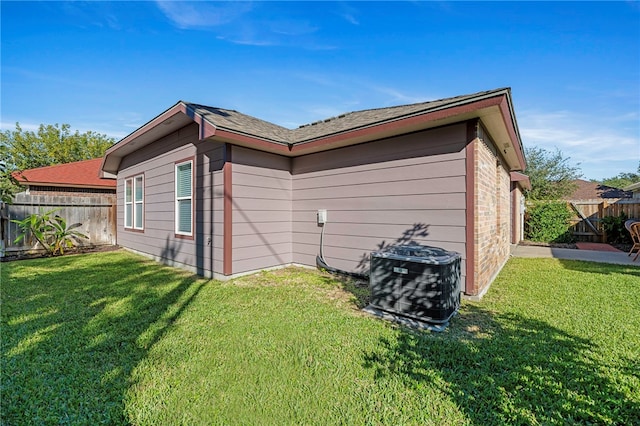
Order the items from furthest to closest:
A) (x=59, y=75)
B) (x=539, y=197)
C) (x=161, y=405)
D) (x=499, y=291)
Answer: (x=539, y=197), (x=59, y=75), (x=499, y=291), (x=161, y=405)

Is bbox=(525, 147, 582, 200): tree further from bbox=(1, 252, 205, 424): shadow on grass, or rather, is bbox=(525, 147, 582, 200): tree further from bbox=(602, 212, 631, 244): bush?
bbox=(1, 252, 205, 424): shadow on grass

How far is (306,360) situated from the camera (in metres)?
2.52

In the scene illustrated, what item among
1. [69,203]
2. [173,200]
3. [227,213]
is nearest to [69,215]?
[69,203]

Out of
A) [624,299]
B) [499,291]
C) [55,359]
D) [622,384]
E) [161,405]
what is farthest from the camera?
[499,291]

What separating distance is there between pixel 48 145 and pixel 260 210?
3147 centimetres

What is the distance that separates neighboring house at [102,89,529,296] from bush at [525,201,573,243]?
6280 mm

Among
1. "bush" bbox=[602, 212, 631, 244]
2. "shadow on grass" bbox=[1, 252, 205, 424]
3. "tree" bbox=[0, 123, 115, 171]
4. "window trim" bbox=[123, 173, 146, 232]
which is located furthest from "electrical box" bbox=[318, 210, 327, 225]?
"tree" bbox=[0, 123, 115, 171]

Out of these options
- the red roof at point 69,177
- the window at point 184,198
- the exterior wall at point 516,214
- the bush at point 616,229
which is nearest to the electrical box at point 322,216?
the window at point 184,198

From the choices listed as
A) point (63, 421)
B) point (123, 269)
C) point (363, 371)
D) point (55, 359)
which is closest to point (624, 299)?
point (363, 371)

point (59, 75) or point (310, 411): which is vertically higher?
point (59, 75)

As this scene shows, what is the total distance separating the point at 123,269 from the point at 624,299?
361 inches

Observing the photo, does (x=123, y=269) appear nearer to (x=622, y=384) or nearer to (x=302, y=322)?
(x=302, y=322)

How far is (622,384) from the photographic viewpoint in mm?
2154

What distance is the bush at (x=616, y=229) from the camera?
34.8 feet
